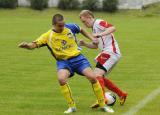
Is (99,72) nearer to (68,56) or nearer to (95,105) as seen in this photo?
(95,105)

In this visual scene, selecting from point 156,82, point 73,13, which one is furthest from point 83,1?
point 156,82

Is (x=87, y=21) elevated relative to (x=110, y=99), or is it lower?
elevated

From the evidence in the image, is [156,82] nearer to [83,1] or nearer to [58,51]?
[58,51]

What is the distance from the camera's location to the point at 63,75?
10102 mm

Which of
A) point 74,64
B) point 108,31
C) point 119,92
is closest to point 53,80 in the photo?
point 119,92

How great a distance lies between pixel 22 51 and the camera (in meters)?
22.3

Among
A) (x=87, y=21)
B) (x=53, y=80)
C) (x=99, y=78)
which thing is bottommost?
(x=53, y=80)

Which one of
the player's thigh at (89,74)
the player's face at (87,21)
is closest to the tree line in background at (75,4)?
the player's face at (87,21)

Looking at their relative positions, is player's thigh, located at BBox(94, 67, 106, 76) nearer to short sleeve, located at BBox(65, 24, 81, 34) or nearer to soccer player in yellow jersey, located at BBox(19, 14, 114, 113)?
soccer player in yellow jersey, located at BBox(19, 14, 114, 113)

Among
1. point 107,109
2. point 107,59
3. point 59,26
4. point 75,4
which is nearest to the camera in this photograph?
point 59,26

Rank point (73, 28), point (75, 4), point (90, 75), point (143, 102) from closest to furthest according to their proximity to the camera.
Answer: point (90, 75) → point (73, 28) → point (143, 102) → point (75, 4)

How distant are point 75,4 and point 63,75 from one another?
156ft

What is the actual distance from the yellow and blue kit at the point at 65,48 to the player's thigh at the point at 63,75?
97 millimetres

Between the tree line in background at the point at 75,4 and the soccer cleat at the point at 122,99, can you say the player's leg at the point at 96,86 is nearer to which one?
the soccer cleat at the point at 122,99
